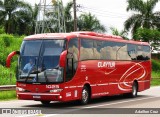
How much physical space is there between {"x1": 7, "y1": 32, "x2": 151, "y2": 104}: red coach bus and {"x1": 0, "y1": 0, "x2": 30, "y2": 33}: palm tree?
4462cm

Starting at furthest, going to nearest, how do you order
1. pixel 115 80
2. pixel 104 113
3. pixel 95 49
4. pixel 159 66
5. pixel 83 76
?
pixel 159 66 → pixel 115 80 → pixel 95 49 → pixel 83 76 → pixel 104 113

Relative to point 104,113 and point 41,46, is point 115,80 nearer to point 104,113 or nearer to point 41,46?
point 41,46

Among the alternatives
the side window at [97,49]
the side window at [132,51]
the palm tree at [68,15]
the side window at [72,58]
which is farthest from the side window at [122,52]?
the palm tree at [68,15]

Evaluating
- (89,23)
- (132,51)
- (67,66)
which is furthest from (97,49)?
(89,23)

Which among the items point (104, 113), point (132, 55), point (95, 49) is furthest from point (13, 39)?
point (104, 113)

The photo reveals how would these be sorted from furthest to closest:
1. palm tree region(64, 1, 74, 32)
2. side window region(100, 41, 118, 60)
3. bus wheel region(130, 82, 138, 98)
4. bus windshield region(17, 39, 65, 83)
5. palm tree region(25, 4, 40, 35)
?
palm tree region(25, 4, 40, 35) < palm tree region(64, 1, 74, 32) < bus wheel region(130, 82, 138, 98) < side window region(100, 41, 118, 60) < bus windshield region(17, 39, 65, 83)

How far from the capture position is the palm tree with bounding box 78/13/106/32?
247ft

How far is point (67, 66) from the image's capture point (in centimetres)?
1812

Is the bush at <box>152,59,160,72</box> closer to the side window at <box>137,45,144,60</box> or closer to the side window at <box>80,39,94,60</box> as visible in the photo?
the side window at <box>137,45,144,60</box>

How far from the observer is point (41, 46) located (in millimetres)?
18422

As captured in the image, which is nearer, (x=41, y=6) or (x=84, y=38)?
(x=84, y=38)

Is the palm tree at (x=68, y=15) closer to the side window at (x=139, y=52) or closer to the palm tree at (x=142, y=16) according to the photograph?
the palm tree at (x=142, y=16)

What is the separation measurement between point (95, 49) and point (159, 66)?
46802 mm

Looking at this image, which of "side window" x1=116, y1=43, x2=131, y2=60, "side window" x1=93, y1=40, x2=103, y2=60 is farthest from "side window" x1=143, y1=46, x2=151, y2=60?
"side window" x1=93, y1=40, x2=103, y2=60
